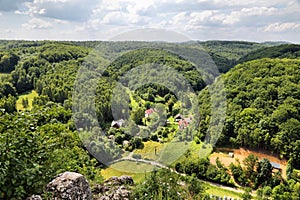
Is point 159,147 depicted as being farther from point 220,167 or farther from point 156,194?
point 156,194

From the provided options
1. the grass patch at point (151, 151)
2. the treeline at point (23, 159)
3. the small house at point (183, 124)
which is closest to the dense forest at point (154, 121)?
the treeline at point (23, 159)

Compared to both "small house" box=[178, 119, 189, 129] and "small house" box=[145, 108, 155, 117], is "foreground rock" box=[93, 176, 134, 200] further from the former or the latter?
"small house" box=[178, 119, 189, 129]

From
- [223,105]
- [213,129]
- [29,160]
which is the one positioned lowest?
[213,129]

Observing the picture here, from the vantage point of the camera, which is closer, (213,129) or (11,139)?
(11,139)

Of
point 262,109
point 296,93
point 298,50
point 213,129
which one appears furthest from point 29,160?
point 298,50

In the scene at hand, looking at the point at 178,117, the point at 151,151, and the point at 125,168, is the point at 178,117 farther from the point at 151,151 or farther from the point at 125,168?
the point at 125,168

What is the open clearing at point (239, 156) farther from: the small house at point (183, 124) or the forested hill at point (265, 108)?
the small house at point (183, 124)
